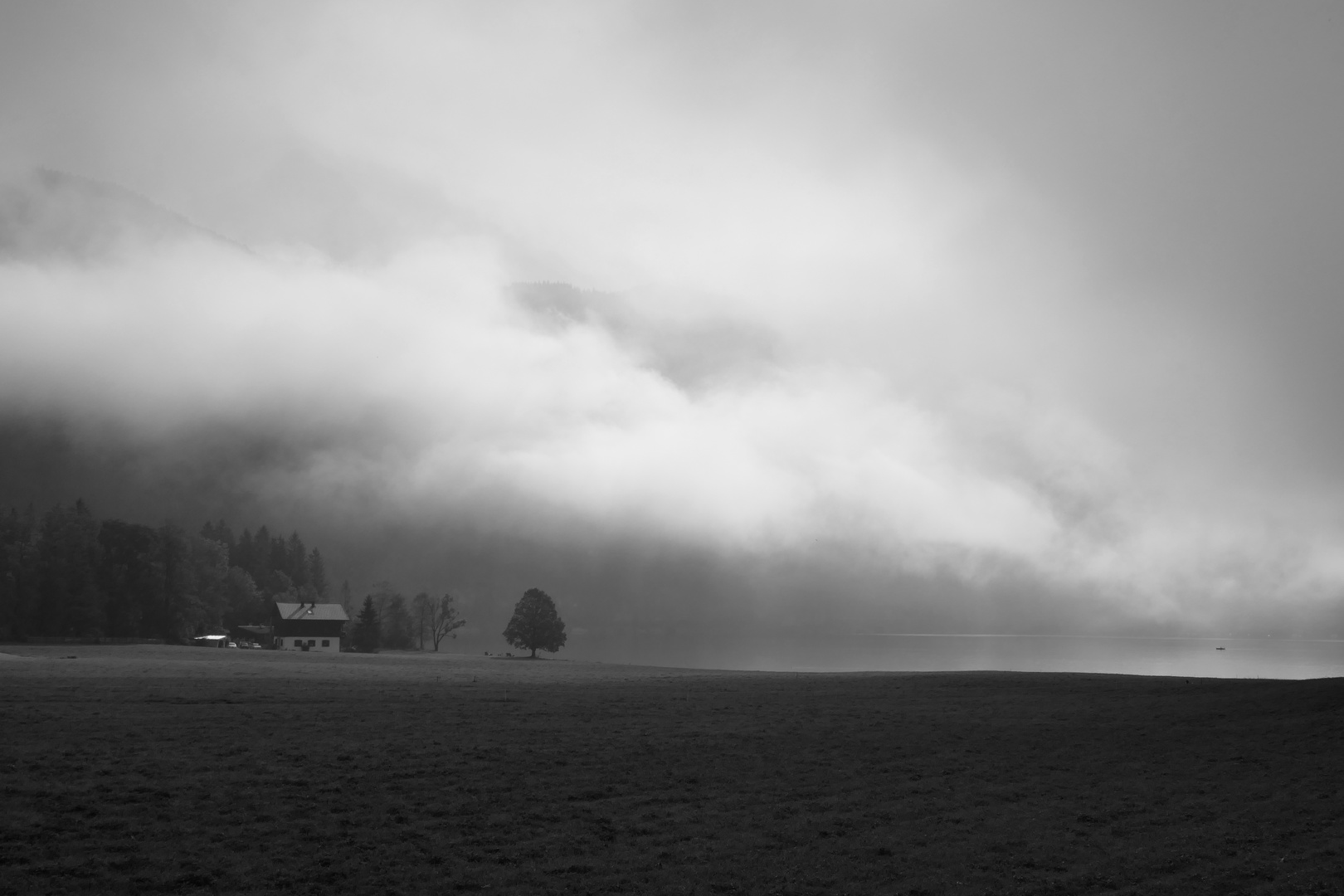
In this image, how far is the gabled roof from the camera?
13300 centimetres


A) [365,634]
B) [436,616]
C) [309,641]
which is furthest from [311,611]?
[436,616]

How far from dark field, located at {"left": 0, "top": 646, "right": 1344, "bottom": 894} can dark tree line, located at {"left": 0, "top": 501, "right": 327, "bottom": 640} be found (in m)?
88.2

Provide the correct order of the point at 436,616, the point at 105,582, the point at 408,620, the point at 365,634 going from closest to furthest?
the point at 105,582 → the point at 365,634 → the point at 408,620 → the point at 436,616

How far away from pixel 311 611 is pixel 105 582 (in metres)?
24.8

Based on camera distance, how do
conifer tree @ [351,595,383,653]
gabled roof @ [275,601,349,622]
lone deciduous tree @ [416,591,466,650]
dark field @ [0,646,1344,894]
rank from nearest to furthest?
dark field @ [0,646,1344,894], conifer tree @ [351,595,383,653], gabled roof @ [275,601,349,622], lone deciduous tree @ [416,591,466,650]

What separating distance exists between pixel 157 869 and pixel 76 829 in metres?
3.12

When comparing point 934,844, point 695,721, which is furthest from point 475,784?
point 695,721

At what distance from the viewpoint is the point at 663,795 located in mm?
24625

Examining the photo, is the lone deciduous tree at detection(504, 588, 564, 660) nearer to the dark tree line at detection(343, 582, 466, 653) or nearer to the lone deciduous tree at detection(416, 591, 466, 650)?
the dark tree line at detection(343, 582, 466, 653)

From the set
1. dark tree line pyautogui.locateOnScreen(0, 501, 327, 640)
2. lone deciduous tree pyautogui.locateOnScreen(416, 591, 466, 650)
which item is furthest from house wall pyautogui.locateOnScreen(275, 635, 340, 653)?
lone deciduous tree pyautogui.locateOnScreen(416, 591, 466, 650)

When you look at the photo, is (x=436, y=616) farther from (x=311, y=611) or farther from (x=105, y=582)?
(x=105, y=582)

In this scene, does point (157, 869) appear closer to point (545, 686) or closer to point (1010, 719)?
point (1010, 719)

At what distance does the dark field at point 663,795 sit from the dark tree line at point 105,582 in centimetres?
8817

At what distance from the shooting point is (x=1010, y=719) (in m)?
38.3
